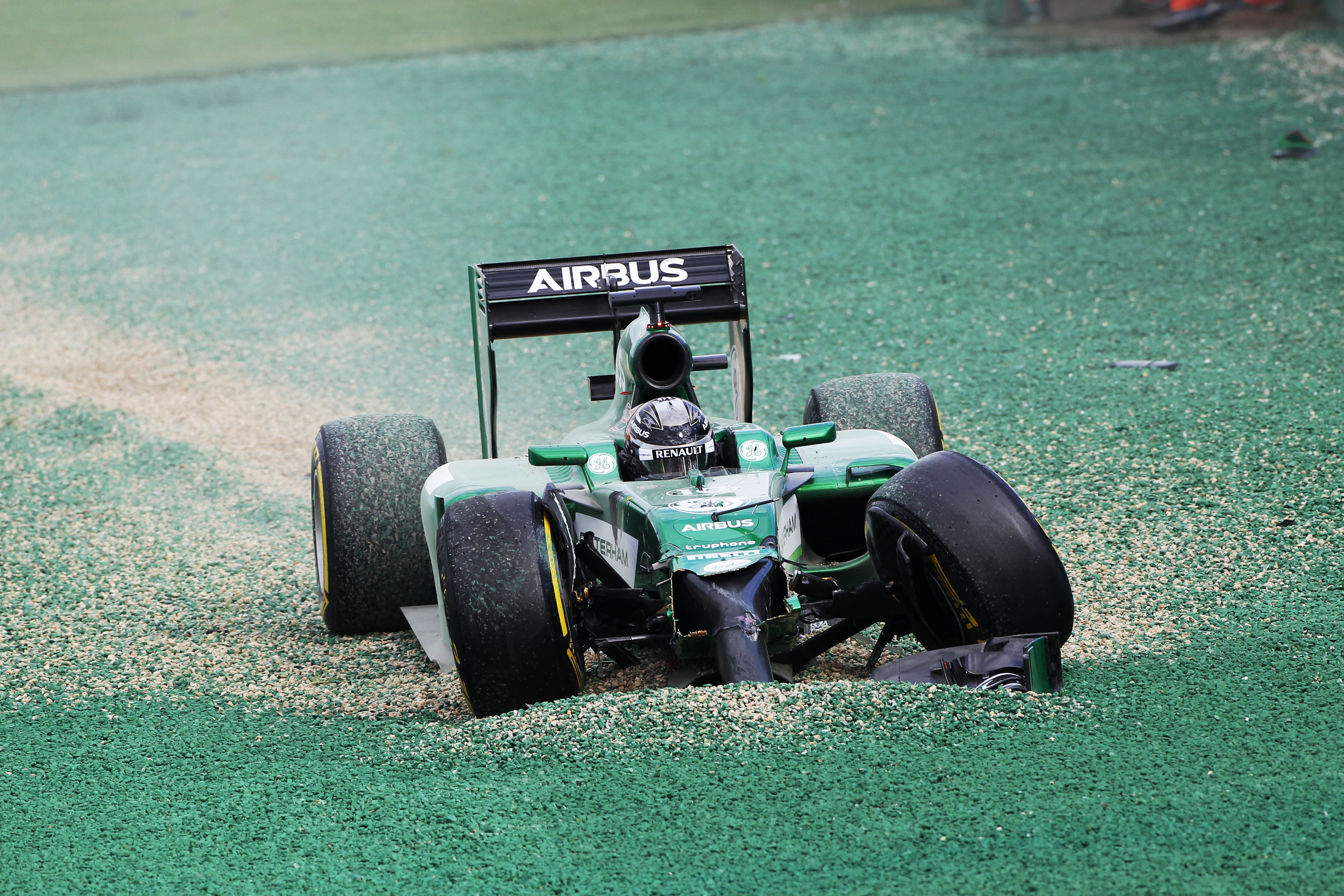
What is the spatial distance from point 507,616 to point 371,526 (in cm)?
133

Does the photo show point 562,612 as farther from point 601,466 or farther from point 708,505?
point 601,466

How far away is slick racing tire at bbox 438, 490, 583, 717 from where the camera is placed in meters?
4.11

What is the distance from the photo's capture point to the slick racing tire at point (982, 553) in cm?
414

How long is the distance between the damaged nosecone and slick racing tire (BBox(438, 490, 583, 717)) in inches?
14.5

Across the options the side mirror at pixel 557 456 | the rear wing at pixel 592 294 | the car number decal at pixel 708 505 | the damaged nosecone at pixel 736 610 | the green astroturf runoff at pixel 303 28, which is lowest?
the damaged nosecone at pixel 736 610

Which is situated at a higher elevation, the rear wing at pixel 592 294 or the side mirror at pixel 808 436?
the rear wing at pixel 592 294

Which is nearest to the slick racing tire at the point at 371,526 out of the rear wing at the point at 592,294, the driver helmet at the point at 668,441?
the rear wing at the point at 592,294

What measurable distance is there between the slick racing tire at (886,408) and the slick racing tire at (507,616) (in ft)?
5.66

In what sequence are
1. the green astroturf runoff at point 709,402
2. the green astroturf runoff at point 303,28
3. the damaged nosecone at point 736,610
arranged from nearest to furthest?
the green astroturf runoff at point 709,402
the damaged nosecone at point 736,610
the green astroturf runoff at point 303,28

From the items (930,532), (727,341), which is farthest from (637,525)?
(727,341)

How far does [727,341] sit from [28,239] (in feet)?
21.4

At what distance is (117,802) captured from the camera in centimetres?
397

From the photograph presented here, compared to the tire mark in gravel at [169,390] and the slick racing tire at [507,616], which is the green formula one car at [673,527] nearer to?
the slick racing tire at [507,616]

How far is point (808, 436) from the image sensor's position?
15.3ft
